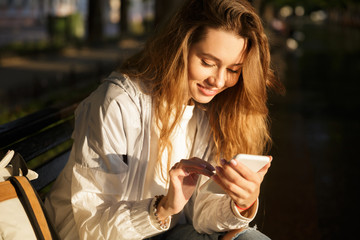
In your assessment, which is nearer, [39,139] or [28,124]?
[28,124]

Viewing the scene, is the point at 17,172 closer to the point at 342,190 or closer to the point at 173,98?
the point at 173,98

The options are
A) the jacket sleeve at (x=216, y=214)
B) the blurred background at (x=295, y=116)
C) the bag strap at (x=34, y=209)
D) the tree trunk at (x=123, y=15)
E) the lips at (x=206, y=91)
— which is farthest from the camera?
the tree trunk at (x=123, y=15)

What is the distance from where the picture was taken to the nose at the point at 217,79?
2.41m

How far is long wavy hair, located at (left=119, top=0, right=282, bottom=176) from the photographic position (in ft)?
7.84

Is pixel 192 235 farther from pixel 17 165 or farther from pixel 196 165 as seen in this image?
pixel 17 165

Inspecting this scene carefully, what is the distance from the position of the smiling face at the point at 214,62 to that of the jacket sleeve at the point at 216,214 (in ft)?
1.56

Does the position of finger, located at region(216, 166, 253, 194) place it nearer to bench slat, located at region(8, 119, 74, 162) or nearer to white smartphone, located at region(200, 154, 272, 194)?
white smartphone, located at region(200, 154, 272, 194)

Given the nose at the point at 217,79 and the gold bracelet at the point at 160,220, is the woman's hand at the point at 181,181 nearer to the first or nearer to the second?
the gold bracelet at the point at 160,220

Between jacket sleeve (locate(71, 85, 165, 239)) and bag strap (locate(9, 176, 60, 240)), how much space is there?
0.88 ft

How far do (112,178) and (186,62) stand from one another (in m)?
0.62

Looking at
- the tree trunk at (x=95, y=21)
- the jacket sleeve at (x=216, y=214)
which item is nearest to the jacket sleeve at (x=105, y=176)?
the jacket sleeve at (x=216, y=214)

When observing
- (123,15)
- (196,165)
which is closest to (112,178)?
(196,165)

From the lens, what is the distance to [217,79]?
7.90ft

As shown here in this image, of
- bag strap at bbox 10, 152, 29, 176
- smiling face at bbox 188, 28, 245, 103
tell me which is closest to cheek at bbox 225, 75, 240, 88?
smiling face at bbox 188, 28, 245, 103
